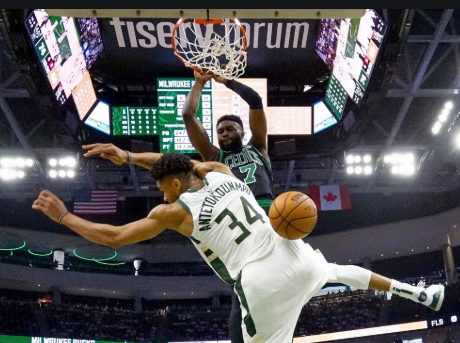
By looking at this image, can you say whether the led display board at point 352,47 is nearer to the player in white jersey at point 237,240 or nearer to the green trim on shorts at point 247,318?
the player in white jersey at point 237,240

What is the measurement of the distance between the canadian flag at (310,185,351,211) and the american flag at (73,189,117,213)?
535 cm

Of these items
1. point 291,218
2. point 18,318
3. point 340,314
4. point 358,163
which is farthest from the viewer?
point 340,314

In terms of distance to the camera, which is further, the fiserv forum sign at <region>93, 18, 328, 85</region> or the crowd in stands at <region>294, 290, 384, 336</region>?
the crowd in stands at <region>294, 290, 384, 336</region>

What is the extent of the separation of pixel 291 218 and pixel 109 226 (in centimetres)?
113

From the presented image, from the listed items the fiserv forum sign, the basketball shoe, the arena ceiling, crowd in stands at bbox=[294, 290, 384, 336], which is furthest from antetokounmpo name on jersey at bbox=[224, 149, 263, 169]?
crowd in stands at bbox=[294, 290, 384, 336]

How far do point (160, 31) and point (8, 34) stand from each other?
128 inches

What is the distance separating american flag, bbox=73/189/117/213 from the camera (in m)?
15.7

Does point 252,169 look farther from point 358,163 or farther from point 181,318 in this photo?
point 181,318

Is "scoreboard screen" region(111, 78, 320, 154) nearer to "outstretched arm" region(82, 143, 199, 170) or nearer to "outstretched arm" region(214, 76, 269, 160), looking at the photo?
"outstretched arm" region(214, 76, 269, 160)

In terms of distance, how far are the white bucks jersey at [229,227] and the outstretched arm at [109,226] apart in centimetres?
12

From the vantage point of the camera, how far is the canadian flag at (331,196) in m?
15.4

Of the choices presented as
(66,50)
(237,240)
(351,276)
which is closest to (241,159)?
(237,240)

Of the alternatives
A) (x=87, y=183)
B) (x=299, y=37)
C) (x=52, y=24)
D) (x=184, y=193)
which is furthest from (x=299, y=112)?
(x=184, y=193)

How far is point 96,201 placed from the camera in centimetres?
→ 1573
